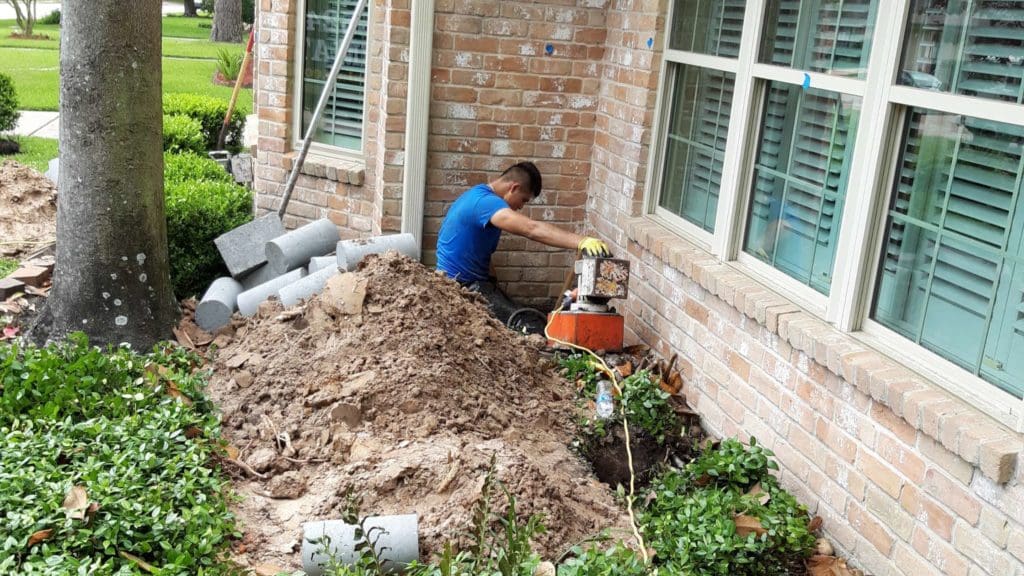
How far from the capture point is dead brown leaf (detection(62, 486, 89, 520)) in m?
3.54

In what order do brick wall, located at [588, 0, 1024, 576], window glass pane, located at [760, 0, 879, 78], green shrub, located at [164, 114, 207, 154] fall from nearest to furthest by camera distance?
brick wall, located at [588, 0, 1024, 576] → window glass pane, located at [760, 0, 879, 78] → green shrub, located at [164, 114, 207, 154]

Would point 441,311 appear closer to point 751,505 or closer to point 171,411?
point 171,411

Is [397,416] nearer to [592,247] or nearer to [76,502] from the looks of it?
[76,502]

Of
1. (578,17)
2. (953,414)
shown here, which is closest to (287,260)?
(578,17)

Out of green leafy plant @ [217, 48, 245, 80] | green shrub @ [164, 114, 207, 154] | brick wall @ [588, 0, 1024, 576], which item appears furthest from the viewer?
Result: green leafy plant @ [217, 48, 245, 80]

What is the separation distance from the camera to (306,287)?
611 cm

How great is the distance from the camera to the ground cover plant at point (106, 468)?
3488 mm

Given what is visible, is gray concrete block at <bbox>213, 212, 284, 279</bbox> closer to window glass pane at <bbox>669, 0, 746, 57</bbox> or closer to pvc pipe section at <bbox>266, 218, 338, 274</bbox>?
pvc pipe section at <bbox>266, 218, 338, 274</bbox>

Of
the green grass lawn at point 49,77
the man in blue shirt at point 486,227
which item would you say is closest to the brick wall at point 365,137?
the man in blue shirt at point 486,227

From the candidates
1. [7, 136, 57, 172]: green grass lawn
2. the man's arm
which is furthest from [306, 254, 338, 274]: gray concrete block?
[7, 136, 57, 172]: green grass lawn

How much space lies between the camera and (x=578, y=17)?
6652 millimetres

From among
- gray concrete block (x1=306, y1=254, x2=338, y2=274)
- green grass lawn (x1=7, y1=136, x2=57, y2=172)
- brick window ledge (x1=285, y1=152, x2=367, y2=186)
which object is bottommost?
green grass lawn (x1=7, y1=136, x2=57, y2=172)

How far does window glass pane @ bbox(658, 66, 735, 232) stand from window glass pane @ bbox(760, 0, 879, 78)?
19.8 inches

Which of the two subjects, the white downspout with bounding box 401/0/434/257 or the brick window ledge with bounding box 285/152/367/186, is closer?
the white downspout with bounding box 401/0/434/257
